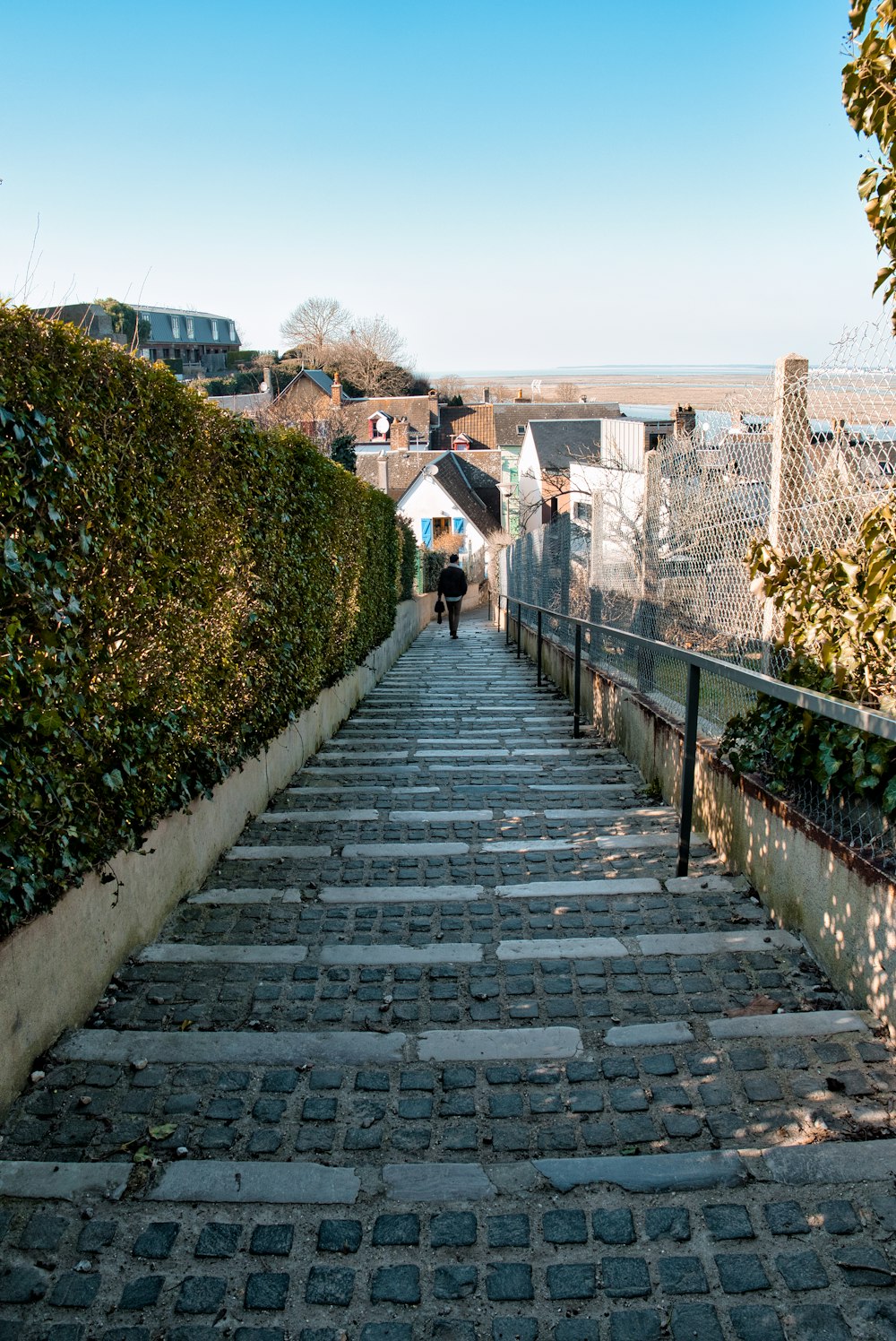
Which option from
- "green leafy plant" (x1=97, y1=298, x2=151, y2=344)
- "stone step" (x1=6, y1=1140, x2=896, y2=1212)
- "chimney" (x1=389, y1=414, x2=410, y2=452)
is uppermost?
"chimney" (x1=389, y1=414, x2=410, y2=452)

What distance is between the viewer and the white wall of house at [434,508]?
51.0m

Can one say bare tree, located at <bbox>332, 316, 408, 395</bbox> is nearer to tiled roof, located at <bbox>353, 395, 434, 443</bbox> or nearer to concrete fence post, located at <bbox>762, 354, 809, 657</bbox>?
tiled roof, located at <bbox>353, 395, 434, 443</bbox>

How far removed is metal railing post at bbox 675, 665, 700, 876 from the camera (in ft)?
15.3

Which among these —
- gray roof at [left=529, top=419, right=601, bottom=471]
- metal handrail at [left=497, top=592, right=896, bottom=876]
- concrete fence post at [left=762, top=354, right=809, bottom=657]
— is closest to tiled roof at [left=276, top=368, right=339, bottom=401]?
gray roof at [left=529, top=419, right=601, bottom=471]

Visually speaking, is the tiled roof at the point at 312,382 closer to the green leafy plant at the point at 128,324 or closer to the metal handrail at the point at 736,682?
the green leafy plant at the point at 128,324

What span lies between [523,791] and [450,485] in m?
46.1

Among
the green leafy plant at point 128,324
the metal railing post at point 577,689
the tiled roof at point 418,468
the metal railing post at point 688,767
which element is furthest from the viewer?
the tiled roof at point 418,468

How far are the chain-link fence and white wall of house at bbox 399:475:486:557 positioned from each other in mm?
42083

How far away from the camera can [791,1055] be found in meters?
3.03

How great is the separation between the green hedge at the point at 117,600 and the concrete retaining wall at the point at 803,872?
2.50 m

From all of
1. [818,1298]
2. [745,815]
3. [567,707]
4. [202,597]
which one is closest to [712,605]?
[745,815]

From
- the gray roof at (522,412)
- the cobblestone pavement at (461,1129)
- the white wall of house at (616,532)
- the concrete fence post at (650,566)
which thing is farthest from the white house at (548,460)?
the cobblestone pavement at (461,1129)

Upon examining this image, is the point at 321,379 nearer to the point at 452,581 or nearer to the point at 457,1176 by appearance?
the point at 452,581

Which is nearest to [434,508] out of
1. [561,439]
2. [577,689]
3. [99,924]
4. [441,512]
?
[441,512]
